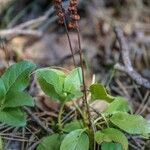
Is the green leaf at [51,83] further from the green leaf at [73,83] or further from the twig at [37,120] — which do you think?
the twig at [37,120]

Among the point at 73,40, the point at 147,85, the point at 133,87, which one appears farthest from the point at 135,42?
the point at 147,85

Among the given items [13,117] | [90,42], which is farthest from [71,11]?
[90,42]

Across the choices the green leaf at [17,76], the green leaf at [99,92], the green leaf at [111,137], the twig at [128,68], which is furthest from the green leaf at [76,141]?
the twig at [128,68]

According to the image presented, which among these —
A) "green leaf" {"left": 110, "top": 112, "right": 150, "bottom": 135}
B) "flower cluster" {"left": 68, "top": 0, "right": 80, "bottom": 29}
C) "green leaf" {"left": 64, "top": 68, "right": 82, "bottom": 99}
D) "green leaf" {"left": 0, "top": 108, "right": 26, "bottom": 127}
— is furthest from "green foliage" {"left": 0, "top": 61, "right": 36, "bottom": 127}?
"green leaf" {"left": 110, "top": 112, "right": 150, "bottom": 135}

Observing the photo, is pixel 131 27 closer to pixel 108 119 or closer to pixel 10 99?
pixel 108 119

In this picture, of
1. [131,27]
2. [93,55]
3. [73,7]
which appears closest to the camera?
[73,7]

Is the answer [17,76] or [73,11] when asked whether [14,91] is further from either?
[73,11]
